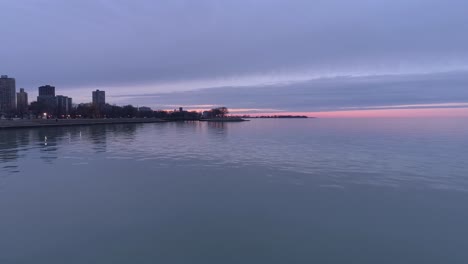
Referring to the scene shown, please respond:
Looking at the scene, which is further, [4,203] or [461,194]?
[461,194]

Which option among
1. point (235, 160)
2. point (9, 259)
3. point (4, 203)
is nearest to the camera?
point (9, 259)

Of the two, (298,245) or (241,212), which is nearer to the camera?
(298,245)

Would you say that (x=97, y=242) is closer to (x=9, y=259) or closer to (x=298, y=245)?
A: (x=9, y=259)

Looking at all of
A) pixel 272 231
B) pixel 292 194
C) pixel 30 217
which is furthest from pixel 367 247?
pixel 30 217

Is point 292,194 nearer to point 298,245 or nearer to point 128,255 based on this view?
point 298,245

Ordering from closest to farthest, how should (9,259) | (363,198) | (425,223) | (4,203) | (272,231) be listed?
(9,259) → (272,231) → (425,223) → (4,203) → (363,198)

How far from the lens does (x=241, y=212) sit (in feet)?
37.5

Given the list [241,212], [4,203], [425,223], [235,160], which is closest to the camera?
[425,223]

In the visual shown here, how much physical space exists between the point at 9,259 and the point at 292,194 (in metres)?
10.1

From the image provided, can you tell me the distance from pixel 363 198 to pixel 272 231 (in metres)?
5.40

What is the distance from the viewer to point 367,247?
8711 mm

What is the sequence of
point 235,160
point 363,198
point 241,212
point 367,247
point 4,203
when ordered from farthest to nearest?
1. point 235,160
2. point 363,198
3. point 4,203
4. point 241,212
5. point 367,247

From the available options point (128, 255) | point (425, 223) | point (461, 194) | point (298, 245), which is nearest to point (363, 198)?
point (425, 223)

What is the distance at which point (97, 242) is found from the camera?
8891 millimetres
